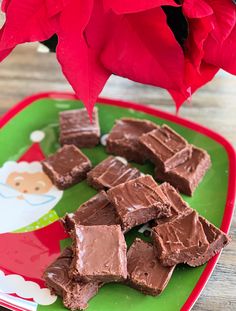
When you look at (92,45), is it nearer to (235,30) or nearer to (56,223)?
(235,30)

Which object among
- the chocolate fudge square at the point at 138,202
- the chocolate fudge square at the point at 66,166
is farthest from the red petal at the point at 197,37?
the chocolate fudge square at the point at 66,166

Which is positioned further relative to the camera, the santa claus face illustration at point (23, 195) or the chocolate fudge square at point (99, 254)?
the santa claus face illustration at point (23, 195)

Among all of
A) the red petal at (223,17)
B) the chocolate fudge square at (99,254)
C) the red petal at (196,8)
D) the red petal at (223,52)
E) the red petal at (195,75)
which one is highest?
the red petal at (196,8)

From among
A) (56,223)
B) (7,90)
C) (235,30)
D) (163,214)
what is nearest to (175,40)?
(235,30)

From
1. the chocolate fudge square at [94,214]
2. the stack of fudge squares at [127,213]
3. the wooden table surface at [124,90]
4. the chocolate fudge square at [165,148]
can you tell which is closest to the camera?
the stack of fudge squares at [127,213]

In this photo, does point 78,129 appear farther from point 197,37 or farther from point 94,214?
point 197,37

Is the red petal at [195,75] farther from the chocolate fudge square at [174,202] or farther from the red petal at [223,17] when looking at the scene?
the chocolate fudge square at [174,202]

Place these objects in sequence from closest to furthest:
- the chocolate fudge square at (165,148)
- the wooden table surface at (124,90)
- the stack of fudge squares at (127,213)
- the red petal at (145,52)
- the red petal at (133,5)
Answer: the red petal at (133,5) → the red petal at (145,52) → the stack of fudge squares at (127,213) → the chocolate fudge square at (165,148) → the wooden table surface at (124,90)

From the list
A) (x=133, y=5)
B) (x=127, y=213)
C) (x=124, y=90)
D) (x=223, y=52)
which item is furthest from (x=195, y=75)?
(x=124, y=90)
